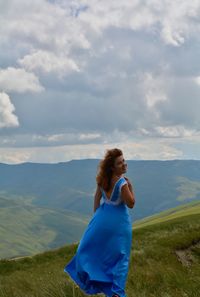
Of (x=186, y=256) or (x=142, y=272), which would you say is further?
(x=186, y=256)

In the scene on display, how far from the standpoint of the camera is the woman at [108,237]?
30.1 feet

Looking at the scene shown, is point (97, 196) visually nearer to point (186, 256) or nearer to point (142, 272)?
point (142, 272)

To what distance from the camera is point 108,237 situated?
31.3 feet

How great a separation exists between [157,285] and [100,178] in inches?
Result: 122

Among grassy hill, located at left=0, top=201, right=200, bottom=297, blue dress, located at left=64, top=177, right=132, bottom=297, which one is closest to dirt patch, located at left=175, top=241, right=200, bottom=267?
grassy hill, located at left=0, top=201, right=200, bottom=297

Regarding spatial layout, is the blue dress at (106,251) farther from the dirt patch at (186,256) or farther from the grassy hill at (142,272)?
the dirt patch at (186,256)

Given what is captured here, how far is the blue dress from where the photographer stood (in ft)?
29.9

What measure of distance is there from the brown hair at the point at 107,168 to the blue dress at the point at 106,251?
0.27 meters

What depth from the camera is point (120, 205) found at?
31.6 feet

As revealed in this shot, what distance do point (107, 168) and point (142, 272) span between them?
15.3ft

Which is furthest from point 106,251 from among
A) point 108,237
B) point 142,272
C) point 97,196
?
point 142,272

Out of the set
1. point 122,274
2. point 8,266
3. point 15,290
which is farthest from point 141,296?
point 8,266

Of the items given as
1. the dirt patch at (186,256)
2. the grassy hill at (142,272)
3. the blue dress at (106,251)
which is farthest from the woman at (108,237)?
the dirt patch at (186,256)

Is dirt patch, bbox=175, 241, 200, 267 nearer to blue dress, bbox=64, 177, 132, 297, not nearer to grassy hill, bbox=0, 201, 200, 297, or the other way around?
grassy hill, bbox=0, 201, 200, 297
